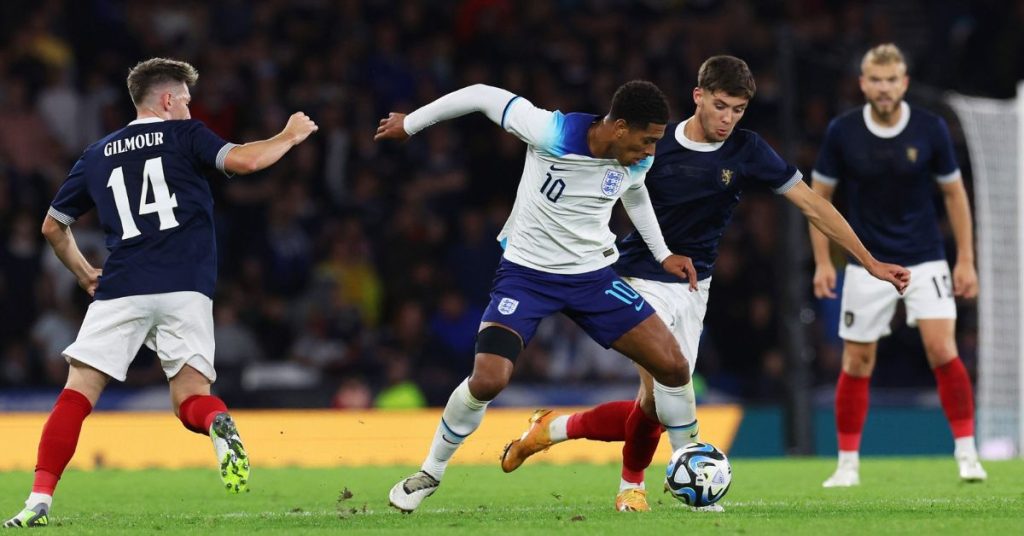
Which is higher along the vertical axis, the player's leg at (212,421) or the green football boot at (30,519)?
the player's leg at (212,421)

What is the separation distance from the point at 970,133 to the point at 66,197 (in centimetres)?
858

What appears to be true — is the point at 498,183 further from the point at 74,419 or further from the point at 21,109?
the point at 74,419

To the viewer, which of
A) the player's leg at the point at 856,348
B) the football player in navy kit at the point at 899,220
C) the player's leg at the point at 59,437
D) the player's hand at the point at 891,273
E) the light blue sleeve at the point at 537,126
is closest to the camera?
the player's leg at the point at 59,437

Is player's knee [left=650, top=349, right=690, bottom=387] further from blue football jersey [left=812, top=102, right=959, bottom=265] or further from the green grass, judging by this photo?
blue football jersey [left=812, top=102, right=959, bottom=265]

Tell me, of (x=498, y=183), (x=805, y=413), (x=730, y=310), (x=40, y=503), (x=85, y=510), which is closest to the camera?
(x=40, y=503)

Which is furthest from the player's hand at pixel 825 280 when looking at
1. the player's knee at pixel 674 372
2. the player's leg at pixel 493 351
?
the player's leg at pixel 493 351

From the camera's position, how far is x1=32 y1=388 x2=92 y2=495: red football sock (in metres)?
6.75

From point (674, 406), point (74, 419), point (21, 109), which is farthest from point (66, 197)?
point (21, 109)

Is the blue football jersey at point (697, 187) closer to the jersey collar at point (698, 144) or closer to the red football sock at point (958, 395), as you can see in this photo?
the jersey collar at point (698, 144)

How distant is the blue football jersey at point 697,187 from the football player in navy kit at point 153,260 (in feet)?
5.83

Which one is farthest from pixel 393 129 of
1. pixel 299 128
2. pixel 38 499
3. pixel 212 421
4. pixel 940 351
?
pixel 940 351

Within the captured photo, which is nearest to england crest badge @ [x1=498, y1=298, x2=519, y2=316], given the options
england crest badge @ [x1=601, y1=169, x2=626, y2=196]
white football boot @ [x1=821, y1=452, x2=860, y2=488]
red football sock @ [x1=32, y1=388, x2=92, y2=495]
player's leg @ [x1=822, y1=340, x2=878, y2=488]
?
england crest badge @ [x1=601, y1=169, x2=626, y2=196]

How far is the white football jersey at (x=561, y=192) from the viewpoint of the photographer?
23.0ft

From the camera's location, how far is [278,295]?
15336 millimetres
